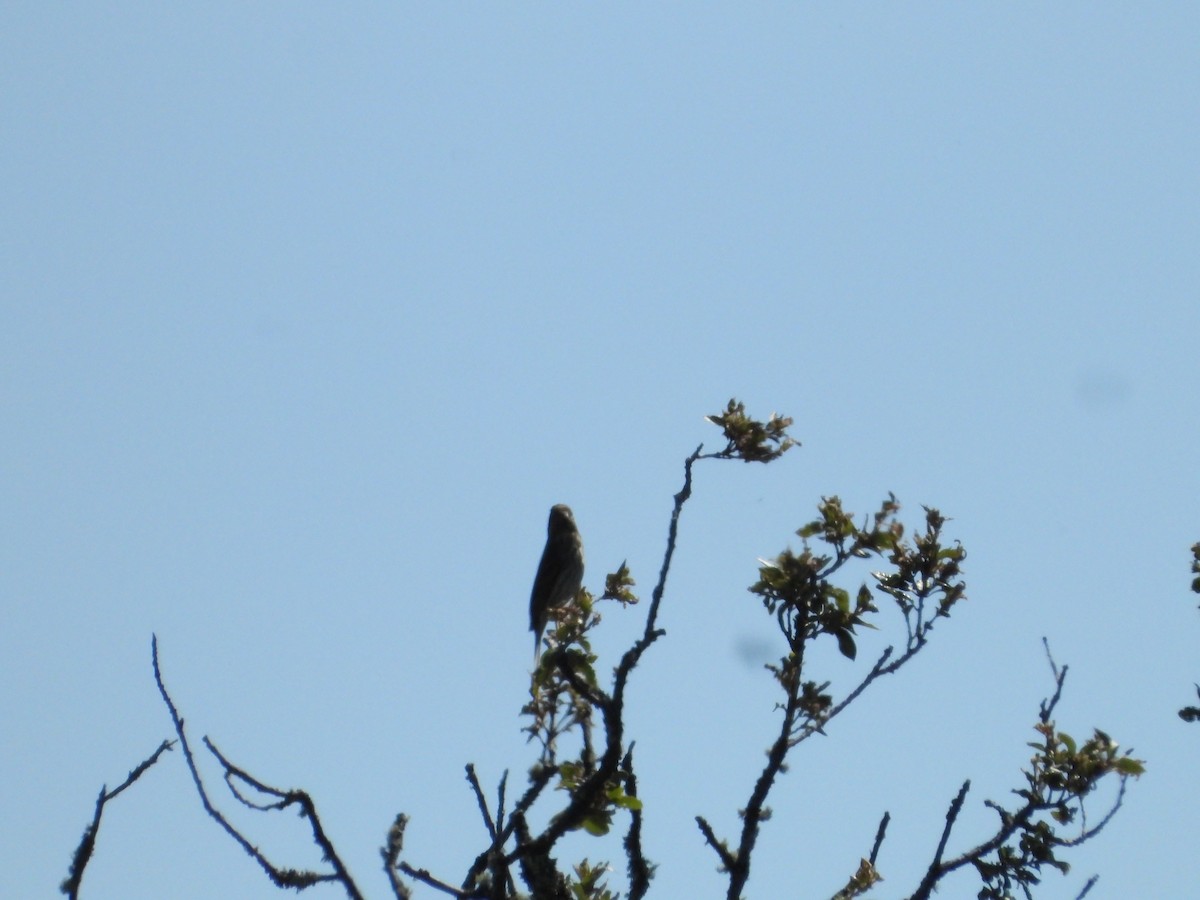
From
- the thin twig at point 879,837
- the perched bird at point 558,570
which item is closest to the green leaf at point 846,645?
the thin twig at point 879,837

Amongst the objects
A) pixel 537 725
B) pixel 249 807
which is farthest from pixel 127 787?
pixel 537 725

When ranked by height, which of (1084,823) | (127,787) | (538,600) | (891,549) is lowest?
(127,787)

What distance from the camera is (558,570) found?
43.3ft

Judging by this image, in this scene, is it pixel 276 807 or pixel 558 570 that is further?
pixel 558 570

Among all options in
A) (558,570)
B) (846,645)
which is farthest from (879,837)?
(558,570)

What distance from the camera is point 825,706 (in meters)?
6.53

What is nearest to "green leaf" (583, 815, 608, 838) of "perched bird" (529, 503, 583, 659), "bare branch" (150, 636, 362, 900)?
"bare branch" (150, 636, 362, 900)

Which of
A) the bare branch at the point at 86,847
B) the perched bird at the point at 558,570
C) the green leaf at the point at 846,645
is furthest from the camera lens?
the perched bird at the point at 558,570

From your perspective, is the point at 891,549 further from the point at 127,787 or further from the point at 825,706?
the point at 127,787

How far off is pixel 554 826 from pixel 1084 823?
2.72 m

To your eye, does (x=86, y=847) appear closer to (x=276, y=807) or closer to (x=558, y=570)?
(x=276, y=807)

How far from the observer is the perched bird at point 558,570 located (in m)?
13.1

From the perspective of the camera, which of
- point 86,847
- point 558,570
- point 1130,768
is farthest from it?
point 558,570

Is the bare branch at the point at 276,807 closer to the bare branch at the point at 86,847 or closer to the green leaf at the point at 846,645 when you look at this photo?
the bare branch at the point at 86,847
